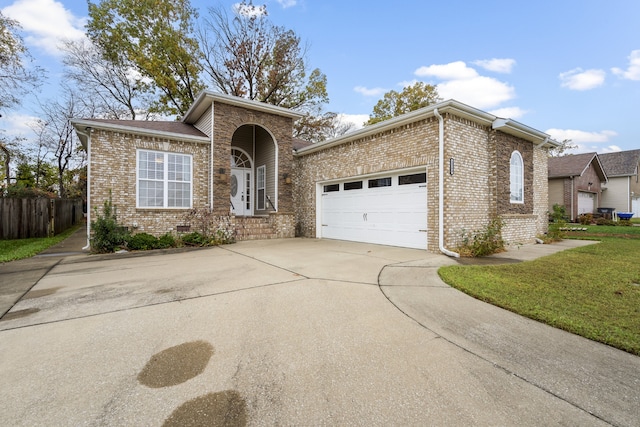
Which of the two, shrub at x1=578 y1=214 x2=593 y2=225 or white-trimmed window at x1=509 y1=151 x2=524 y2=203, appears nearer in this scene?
white-trimmed window at x1=509 y1=151 x2=524 y2=203

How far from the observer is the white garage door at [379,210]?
7836 millimetres

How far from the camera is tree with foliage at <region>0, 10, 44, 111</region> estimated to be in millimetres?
10453

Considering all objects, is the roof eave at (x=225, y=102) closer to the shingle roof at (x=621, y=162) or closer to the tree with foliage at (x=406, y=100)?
the tree with foliage at (x=406, y=100)

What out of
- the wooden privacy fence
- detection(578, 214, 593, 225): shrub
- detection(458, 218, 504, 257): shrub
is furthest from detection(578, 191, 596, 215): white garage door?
the wooden privacy fence

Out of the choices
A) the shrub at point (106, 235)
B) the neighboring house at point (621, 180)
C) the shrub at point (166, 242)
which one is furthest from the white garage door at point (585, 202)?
the shrub at point (106, 235)

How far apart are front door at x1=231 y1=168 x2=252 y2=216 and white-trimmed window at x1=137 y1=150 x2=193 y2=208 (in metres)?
2.94

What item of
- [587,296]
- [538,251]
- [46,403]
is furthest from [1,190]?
[538,251]

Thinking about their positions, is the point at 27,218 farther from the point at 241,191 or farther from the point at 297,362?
the point at 297,362

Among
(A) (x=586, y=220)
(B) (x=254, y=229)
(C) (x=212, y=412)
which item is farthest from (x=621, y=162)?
(C) (x=212, y=412)

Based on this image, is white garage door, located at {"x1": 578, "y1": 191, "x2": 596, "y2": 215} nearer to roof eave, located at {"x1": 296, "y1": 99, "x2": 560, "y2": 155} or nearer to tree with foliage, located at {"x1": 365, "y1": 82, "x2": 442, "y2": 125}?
tree with foliage, located at {"x1": 365, "y1": 82, "x2": 442, "y2": 125}

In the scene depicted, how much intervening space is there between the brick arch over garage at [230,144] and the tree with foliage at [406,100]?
485 inches

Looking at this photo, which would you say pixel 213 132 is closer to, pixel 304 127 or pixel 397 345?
pixel 397 345

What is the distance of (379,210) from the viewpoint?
8.95m

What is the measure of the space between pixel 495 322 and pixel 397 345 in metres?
1.35
